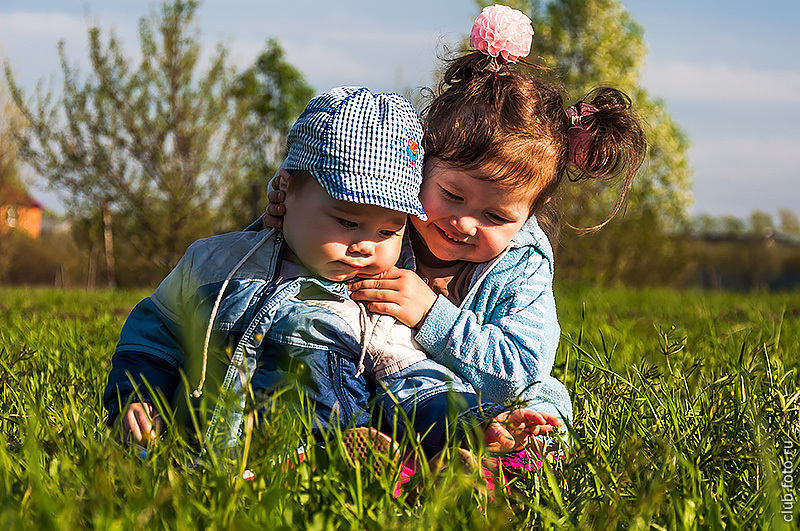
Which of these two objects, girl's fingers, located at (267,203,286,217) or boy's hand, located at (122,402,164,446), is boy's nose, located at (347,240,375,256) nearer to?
girl's fingers, located at (267,203,286,217)

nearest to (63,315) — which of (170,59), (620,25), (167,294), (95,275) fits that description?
(167,294)

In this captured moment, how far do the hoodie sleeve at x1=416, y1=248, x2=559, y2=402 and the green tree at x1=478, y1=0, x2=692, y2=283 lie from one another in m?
12.2

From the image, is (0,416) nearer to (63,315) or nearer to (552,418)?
(552,418)

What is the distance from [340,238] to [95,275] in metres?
16.1

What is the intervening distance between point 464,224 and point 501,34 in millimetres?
805

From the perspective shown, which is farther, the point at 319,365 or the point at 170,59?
the point at 170,59

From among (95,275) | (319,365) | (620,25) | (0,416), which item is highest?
(620,25)

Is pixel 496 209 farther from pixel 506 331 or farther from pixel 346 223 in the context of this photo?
pixel 346 223

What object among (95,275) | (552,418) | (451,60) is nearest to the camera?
(552,418)

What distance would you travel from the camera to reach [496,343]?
2.31 meters

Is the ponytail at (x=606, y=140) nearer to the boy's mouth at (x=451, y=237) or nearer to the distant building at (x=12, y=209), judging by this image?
the boy's mouth at (x=451, y=237)

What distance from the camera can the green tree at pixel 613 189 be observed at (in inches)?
646

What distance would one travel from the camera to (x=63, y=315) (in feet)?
17.4

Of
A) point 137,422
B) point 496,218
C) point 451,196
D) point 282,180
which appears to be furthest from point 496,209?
point 137,422
